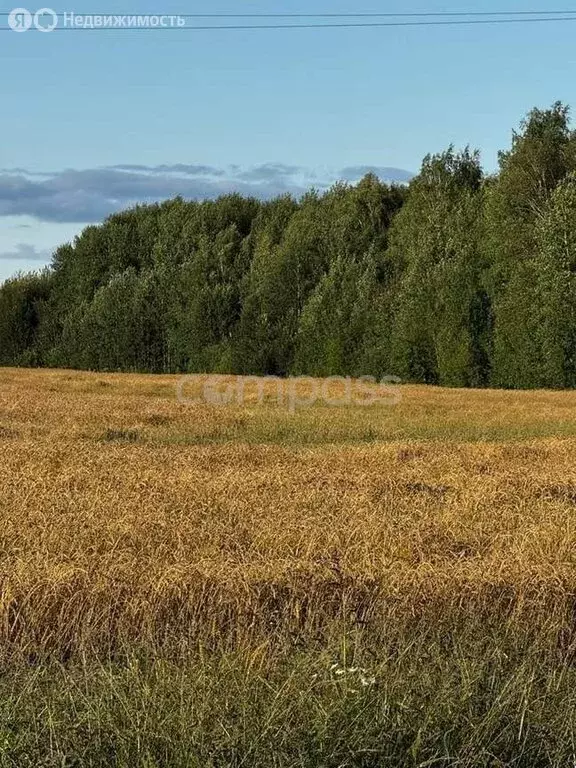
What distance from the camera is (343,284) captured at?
2603 inches

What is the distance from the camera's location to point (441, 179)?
217 feet

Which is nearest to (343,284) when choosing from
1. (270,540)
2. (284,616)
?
(270,540)

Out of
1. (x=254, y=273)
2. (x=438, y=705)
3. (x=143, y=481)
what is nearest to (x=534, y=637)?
(x=438, y=705)

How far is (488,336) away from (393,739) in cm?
5311

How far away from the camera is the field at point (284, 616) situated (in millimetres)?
5016

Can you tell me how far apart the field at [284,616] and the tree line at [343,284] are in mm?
40286

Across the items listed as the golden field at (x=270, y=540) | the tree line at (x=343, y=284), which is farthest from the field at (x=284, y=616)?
the tree line at (x=343, y=284)

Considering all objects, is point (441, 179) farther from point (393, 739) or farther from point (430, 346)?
point (393, 739)

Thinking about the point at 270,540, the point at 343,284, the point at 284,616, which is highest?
the point at 343,284

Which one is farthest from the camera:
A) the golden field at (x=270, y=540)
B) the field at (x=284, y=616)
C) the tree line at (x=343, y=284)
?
the tree line at (x=343, y=284)

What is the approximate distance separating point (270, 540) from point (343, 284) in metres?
57.4

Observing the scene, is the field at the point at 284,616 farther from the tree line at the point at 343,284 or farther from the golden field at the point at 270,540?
the tree line at the point at 343,284

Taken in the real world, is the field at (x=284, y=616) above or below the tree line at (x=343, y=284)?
below

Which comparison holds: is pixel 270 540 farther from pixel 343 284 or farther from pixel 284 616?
pixel 343 284
